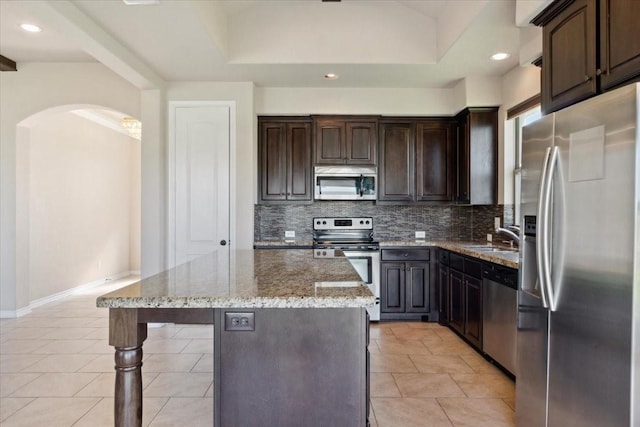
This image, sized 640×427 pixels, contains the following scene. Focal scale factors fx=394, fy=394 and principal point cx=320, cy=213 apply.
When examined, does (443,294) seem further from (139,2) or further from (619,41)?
(139,2)

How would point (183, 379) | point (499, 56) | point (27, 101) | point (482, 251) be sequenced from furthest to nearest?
point (27, 101), point (499, 56), point (482, 251), point (183, 379)

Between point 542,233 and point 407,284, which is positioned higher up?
point 542,233

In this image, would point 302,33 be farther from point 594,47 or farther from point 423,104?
point 594,47

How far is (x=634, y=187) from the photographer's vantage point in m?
1.41

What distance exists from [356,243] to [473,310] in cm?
153

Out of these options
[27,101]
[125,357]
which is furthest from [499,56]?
[27,101]

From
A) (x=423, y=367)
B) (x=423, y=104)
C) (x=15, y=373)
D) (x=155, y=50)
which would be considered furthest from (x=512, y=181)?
(x=15, y=373)

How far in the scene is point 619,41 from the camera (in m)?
1.70

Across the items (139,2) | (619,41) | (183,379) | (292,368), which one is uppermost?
(139,2)

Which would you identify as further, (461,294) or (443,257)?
(443,257)

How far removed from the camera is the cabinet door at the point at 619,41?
161cm

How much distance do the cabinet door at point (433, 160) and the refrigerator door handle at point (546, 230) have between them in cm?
294

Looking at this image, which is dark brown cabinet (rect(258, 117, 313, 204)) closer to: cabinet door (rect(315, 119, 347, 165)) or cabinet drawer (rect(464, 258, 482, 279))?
cabinet door (rect(315, 119, 347, 165))

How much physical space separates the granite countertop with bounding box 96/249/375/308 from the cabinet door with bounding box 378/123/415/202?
8.53ft
